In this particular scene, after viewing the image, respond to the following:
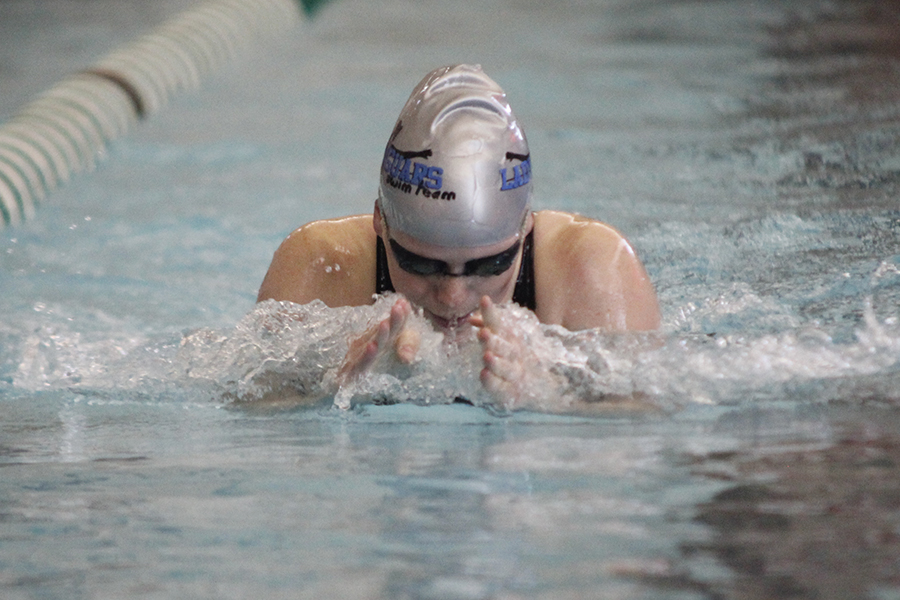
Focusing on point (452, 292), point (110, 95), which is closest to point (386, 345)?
point (452, 292)

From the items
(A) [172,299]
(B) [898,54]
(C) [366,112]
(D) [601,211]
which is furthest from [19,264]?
(B) [898,54]

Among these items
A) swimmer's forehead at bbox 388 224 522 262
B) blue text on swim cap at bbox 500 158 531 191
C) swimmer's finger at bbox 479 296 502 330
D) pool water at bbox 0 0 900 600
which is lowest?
pool water at bbox 0 0 900 600

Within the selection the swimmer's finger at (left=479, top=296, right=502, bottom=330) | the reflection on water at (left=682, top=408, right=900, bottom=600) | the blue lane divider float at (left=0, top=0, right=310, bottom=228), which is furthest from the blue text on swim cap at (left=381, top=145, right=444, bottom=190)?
the blue lane divider float at (left=0, top=0, right=310, bottom=228)

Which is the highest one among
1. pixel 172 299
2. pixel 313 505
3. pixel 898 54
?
pixel 898 54

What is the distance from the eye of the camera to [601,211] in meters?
4.43

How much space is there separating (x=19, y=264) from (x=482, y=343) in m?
2.81

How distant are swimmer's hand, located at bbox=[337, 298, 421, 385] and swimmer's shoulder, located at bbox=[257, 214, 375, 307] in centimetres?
42

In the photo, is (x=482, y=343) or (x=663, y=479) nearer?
(x=663, y=479)

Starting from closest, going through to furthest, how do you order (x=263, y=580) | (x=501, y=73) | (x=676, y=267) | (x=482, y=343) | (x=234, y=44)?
(x=263, y=580), (x=482, y=343), (x=676, y=267), (x=501, y=73), (x=234, y=44)

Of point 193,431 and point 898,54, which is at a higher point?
point 898,54

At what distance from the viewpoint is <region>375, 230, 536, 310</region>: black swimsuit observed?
102 inches

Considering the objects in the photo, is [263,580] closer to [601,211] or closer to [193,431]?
[193,431]

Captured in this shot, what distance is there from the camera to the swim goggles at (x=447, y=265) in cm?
222

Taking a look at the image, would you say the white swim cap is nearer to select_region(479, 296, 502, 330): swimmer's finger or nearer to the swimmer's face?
the swimmer's face
